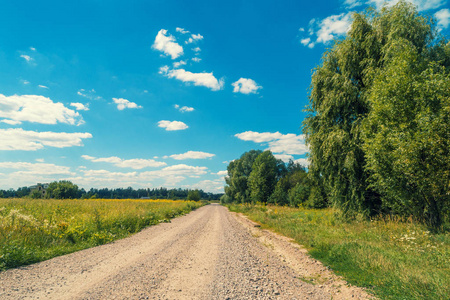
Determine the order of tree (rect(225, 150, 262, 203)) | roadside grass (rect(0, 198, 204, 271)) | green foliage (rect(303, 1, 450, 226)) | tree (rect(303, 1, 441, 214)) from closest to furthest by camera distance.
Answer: roadside grass (rect(0, 198, 204, 271))
green foliage (rect(303, 1, 450, 226))
tree (rect(303, 1, 441, 214))
tree (rect(225, 150, 262, 203))

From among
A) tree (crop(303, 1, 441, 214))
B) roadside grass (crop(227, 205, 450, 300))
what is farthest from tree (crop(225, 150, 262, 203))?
roadside grass (crop(227, 205, 450, 300))

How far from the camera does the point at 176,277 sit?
5754 millimetres

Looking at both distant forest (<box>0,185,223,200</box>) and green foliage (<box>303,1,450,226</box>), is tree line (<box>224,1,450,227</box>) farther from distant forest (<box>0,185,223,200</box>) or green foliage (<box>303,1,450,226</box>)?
distant forest (<box>0,185,223,200</box>)

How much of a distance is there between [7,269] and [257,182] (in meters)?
40.4

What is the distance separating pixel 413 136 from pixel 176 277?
1137 centimetres

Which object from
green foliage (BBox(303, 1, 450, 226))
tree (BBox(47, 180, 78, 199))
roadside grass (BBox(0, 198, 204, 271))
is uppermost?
green foliage (BBox(303, 1, 450, 226))

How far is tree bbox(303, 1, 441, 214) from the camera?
1420 centimetres

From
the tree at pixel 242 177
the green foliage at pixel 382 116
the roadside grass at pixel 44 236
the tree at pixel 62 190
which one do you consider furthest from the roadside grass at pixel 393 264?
the tree at pixel 62 190

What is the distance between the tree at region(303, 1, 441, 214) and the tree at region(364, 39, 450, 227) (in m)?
1.94

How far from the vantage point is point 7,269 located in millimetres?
6227

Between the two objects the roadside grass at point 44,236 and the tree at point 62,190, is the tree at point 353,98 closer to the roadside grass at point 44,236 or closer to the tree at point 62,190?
the roadside grass at point 44,236

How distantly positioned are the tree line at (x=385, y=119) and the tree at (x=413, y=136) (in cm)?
4

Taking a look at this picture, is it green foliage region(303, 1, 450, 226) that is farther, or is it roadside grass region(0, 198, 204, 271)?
green foliage region(303, 1, 450, 226)

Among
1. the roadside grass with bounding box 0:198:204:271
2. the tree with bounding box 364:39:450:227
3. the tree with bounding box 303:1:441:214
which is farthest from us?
the tree with bounding box 303:1:441:214
